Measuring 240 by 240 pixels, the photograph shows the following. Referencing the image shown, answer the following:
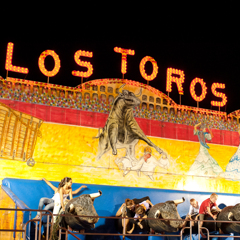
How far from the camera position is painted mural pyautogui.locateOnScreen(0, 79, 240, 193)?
1464cm

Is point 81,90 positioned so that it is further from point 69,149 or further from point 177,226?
point 177,226

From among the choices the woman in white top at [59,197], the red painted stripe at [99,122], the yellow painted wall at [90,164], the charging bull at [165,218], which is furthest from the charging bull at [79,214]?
the red painted stripe at [99,122]

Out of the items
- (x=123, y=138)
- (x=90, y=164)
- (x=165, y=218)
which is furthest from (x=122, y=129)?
(x=165, y=218)

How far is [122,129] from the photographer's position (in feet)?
52.5

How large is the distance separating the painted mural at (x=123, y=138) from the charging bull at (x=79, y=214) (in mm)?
3293

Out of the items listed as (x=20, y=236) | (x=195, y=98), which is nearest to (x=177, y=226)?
(x=20, y=236)

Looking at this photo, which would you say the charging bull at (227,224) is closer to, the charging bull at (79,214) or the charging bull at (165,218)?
the charging bull at (165,218)

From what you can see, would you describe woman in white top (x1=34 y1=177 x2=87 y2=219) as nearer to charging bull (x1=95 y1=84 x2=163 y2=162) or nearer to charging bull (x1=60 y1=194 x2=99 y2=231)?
charging bull (x1=60 y1=194 x2=99 y2=231)

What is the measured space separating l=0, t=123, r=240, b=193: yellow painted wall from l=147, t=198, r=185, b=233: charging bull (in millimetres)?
2887

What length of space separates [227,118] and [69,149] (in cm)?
780

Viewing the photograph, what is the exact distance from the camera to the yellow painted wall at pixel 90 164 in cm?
1448

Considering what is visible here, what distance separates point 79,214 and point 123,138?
5230 millimetres

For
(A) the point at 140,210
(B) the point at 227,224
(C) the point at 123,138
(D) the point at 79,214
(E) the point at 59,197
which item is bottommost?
(B) the point at 227,224

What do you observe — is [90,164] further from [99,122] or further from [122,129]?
[122,129]
